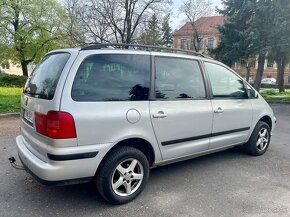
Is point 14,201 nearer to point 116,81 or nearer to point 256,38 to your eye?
point 116,81

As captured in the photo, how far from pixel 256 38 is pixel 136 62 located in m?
14.1

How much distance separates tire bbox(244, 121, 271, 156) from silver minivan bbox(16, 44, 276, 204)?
1.02m

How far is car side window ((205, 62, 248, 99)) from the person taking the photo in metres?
4.04

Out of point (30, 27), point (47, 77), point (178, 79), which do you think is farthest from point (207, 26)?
point (47, 77)

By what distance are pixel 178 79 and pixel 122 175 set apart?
1.49 m

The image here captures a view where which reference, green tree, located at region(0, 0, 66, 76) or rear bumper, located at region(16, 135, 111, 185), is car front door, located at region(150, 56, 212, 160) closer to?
rear bumper, located at region(16, 135, 111, 185)

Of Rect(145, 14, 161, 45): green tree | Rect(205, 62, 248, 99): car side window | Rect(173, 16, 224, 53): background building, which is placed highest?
Rect(173, 16, 224, 53): background building

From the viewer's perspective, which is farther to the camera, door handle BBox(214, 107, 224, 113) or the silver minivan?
door handle BBox(214, 107, 224, 113)

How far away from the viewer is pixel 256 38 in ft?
49.9

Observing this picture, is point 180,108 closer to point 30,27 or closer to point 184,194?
point 184,194

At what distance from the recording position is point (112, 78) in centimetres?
300

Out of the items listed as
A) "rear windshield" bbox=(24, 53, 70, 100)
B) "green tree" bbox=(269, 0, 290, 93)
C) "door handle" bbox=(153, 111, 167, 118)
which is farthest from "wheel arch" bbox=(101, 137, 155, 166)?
"green tree" bbox=(269, 0, 290, 93)

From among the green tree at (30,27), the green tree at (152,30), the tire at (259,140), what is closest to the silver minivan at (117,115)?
the tire at (259,140)

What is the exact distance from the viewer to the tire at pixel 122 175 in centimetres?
292
